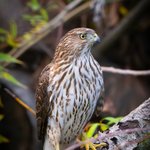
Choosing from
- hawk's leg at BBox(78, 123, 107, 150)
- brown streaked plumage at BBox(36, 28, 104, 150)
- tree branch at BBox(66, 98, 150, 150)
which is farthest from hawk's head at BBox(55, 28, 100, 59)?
tree branch at BBox(66, 98, 150, 150)

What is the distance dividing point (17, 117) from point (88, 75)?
251 centimetres

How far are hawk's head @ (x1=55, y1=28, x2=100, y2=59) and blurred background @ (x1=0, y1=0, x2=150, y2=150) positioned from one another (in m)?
1.69

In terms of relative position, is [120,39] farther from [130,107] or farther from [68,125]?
[68,125]

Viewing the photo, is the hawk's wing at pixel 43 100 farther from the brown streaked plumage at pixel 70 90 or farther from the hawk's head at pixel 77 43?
the hawk's head at pixel 77 43

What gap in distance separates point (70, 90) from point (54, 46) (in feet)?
9.93

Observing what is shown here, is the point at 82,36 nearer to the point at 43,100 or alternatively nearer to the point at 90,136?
the point at 43,100

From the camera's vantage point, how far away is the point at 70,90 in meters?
4.57

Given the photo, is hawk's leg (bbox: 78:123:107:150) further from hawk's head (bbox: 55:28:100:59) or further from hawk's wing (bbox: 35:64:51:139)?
hawk's head (bbox: 55:28:100:59)

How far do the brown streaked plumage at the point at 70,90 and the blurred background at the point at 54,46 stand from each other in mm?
1710

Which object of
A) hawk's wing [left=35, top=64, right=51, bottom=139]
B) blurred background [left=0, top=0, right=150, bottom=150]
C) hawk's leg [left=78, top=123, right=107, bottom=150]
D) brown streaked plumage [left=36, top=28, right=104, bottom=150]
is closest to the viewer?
hawk's leg [left=78, top=123, right=107, bottom=150]

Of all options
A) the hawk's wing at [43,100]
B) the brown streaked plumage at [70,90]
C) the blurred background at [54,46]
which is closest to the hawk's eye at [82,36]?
the brown streaked plumage at [70,90]

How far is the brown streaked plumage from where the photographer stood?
458cm

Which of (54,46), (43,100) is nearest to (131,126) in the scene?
(43,100)

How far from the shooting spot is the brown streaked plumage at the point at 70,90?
4582mm
